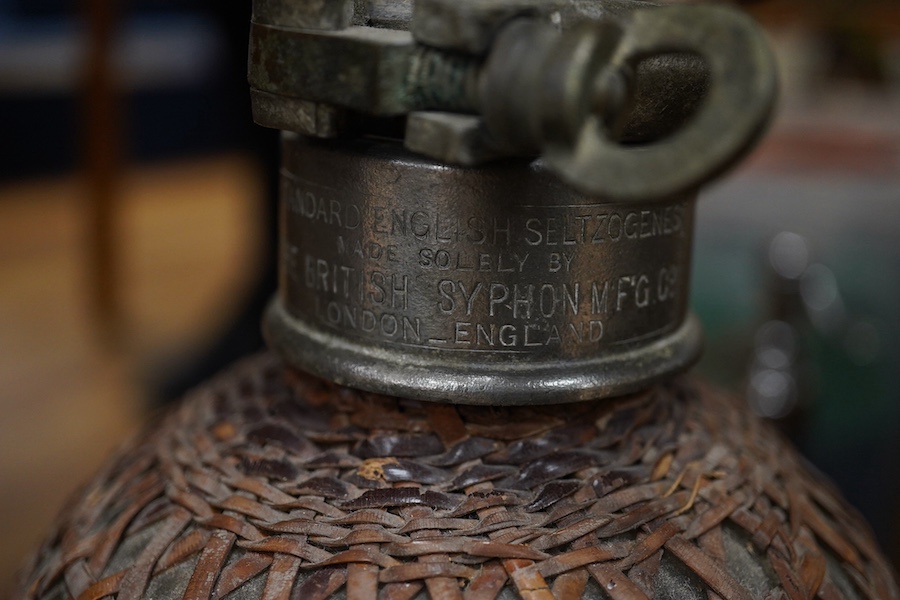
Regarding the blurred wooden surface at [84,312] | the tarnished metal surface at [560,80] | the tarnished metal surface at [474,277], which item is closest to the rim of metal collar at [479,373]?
the tarnished metal surface at [474,277]

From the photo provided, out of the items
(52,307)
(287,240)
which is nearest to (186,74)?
(52,307)

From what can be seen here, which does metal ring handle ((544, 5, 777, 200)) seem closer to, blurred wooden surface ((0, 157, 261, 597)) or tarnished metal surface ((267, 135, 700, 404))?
tarnished metal surface ((267, 135, 700, 404))

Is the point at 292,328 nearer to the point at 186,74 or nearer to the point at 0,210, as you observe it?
the point at 0,210

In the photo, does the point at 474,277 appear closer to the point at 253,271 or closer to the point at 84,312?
the point at 253,271

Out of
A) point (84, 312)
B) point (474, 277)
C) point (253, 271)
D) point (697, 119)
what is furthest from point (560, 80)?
point (84, 312)

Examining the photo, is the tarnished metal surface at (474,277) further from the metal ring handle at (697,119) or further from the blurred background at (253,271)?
the blurred background at (253,271)
